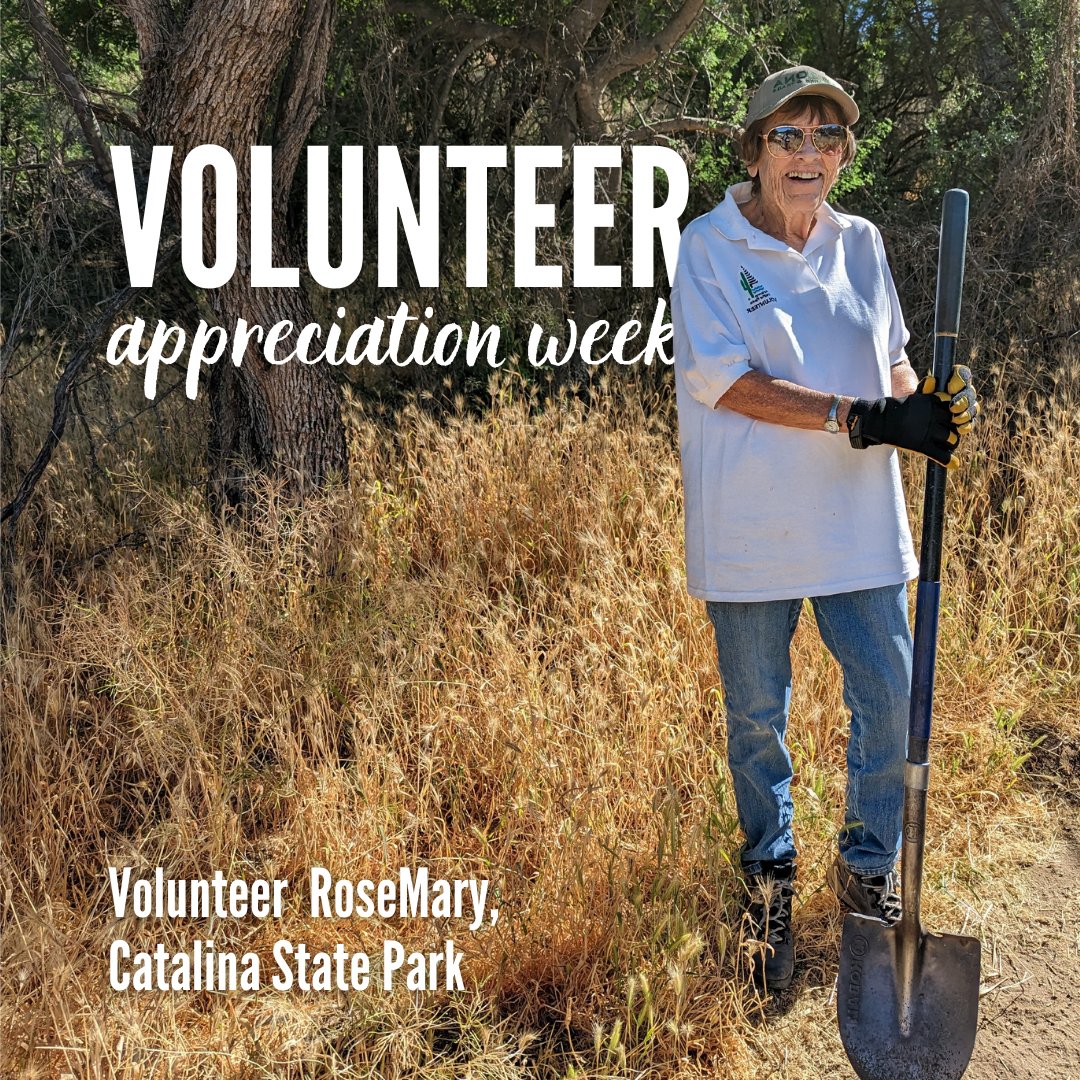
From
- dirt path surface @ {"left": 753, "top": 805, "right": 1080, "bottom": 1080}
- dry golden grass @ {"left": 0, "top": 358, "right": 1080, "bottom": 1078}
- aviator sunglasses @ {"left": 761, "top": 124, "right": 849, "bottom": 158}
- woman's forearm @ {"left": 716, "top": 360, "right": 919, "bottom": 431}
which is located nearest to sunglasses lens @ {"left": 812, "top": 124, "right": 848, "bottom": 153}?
aviator sunglasses @ {"left": 761, "top": 124, "right": 849, "bottom": 158}

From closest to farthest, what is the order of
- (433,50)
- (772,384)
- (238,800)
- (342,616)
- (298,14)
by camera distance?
(772,384) → (238,800) → (342,616) → (298,14) → (433,50)

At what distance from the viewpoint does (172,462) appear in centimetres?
512

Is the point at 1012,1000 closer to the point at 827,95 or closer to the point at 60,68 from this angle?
the point at 827,95

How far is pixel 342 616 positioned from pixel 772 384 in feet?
6.13

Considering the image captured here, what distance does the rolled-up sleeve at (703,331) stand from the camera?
2367mm

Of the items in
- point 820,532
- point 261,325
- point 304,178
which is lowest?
point 820,532

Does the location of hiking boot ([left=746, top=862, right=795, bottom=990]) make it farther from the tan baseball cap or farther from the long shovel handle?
the tan baseball cap

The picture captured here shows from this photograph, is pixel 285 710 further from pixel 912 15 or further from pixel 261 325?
pixel 912 15

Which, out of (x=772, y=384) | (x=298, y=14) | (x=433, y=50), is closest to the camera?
(x=772, y=384)

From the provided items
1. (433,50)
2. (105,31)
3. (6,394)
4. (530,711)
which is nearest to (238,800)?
(530,711)

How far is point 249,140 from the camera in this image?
163 inches

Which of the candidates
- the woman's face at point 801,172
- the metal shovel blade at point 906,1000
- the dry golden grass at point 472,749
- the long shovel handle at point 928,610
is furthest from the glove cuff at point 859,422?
the metal shovel blade at point 906,1000

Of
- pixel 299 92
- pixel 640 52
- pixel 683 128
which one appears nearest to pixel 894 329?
pixel 299 92

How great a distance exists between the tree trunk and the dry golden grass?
285mm
